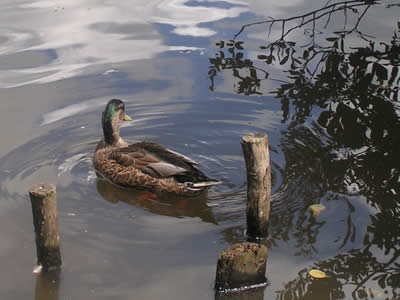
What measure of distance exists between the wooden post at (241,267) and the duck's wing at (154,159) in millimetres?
1942

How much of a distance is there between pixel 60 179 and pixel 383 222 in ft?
11.4

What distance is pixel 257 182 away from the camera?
21.7ft

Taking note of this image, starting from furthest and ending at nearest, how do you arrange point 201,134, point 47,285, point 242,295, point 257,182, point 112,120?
1. point 201,134
2. point 112,120
3. point 257,182
4. point 47,285
5. point 242,295

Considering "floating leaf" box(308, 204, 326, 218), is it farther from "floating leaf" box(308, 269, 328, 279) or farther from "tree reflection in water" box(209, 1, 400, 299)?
"floating leaf" box(308, 269, 328, 279)

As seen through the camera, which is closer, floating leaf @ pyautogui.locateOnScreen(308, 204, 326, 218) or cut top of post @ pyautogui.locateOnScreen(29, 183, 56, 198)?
cut top of post @ pyautogui.locateOnScreen(29, 183, 56, 198)

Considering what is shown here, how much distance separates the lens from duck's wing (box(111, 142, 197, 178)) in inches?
320

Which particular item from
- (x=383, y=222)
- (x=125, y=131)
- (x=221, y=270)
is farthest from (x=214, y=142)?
(x=221, y=270)

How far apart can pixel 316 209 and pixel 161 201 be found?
167 centimetres

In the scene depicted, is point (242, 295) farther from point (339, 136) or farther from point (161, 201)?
point (339, 136)

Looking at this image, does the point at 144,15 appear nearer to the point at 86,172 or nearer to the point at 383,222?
the point at 86,172

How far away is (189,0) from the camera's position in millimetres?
14477

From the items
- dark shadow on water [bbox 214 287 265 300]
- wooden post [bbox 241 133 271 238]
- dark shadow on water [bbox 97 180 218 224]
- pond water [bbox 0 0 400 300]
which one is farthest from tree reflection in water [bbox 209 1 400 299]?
dark shadow on water [bbox 97 180 218 224]

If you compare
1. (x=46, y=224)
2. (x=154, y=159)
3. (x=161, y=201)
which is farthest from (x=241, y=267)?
(x=154, y=159)

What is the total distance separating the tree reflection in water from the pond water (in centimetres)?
2
